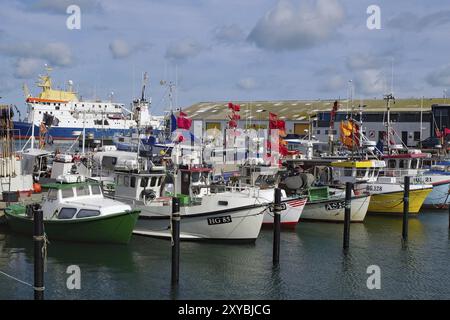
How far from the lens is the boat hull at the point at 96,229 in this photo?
25953 mm

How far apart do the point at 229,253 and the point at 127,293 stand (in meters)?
7.25

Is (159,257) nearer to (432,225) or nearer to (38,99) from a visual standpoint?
(432,225)

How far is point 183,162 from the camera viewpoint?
109 ft

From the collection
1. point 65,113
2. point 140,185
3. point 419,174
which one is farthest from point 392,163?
point 65,113

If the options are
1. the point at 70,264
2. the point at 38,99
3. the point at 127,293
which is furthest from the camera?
the point at 38,99

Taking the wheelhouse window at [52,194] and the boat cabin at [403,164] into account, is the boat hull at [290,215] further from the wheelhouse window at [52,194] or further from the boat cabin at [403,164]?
the wheelhouse window at [52,194]

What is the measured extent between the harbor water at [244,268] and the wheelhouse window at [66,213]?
1.37m

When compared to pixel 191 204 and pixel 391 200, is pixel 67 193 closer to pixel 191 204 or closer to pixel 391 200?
pixel 191 204

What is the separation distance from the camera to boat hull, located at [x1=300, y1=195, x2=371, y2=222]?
3553 cm

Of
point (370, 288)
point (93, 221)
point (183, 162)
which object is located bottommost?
point (370, 288)

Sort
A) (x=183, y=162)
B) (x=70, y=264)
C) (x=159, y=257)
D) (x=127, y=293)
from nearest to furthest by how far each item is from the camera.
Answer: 1. (x=127, y=293)
2. (x=70, y=264)
3. (x=159, y=257)
4. (x=183, y=162)

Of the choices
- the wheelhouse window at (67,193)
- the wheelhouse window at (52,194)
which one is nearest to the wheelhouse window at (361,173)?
the wheelhouse window at (67,193)

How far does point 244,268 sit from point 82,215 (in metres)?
7.96
